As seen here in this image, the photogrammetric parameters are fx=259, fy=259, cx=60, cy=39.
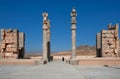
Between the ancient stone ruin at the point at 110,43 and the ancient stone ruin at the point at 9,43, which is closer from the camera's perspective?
the ancient stone ruin at the point at 9,43

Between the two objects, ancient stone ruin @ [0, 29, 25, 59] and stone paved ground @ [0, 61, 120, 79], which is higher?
ancient stone ruin @ [0, 29, 25, 59]

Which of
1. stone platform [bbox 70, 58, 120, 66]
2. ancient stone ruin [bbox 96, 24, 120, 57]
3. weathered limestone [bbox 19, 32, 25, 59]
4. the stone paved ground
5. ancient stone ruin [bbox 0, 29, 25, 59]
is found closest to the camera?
the stone paved ground

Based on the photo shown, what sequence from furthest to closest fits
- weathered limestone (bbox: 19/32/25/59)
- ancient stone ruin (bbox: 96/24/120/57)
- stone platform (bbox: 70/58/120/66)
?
weathered limestone (bbox: 19/32/25/59), ancient stone ruin (bbox: 96/24/120/57), stone platform (bbox: 70/58/120/66)

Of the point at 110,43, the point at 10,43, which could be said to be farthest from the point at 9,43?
the point at 110,43

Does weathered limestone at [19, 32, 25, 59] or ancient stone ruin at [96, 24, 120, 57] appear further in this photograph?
weathered limestone at [19, 32, 25, 59]

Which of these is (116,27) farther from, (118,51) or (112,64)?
(112,64)

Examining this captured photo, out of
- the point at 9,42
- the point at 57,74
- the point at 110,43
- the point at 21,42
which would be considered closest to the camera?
the point at 57,74

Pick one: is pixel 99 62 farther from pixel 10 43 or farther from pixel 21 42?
pixel 21 42

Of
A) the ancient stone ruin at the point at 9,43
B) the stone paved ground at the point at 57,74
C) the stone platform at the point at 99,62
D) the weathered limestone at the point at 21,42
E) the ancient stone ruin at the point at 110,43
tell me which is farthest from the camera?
the weathered limestone at the point at 21,42

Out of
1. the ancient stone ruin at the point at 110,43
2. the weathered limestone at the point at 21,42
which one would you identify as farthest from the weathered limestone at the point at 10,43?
the ancient stone ruin at the point at 110,43

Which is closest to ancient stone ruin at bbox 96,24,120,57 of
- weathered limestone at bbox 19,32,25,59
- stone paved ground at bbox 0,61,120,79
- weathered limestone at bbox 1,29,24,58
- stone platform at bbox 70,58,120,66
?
stone platform at bbox 70,58,120,66

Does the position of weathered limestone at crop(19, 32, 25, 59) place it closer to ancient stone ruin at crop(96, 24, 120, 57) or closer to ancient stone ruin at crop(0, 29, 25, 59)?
ancient stone ruin at crop(0, 29, 25, 59)

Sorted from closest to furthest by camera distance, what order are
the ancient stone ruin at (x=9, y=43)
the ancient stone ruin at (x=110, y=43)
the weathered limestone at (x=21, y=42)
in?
the ancient stone ruin at (x=9, y=43) < the ancient stone ruin at (x=110, y=43) < the weathered limestone at (x=21, y=42)

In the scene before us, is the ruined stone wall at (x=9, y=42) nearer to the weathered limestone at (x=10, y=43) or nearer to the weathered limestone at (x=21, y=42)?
the weathered limestone at (x=10, y=43)
